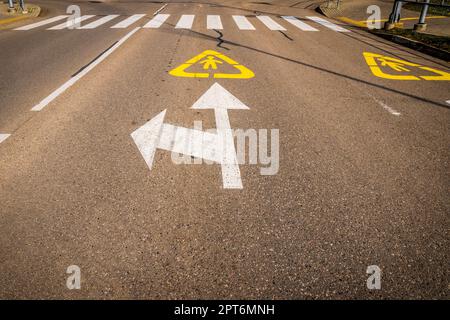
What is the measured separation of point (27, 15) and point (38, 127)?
550 inches

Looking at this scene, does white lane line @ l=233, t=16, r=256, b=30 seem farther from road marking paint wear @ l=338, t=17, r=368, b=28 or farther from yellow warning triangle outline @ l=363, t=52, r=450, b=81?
yellow warning triangle outline @ l=363, t=52, r=450, b=81

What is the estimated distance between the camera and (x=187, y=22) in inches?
530

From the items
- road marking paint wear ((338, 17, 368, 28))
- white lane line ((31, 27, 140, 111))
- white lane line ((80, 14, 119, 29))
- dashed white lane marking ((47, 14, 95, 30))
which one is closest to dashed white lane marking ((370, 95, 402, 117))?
white lane line ((31, 27, 140, 111))

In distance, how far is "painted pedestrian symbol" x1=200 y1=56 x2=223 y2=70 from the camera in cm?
706

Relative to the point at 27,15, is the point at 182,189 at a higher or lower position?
lower

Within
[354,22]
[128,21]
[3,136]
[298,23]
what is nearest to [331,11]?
[354,22]

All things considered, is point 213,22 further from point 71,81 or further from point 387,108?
point 387,108

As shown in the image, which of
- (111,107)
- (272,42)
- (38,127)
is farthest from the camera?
(272,42)

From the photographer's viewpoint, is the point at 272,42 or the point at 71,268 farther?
the point at 272,42

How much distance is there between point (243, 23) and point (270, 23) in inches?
50.5

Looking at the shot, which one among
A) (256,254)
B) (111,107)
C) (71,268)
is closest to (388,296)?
(256,254)

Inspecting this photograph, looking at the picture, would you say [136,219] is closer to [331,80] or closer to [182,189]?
[182,189]
